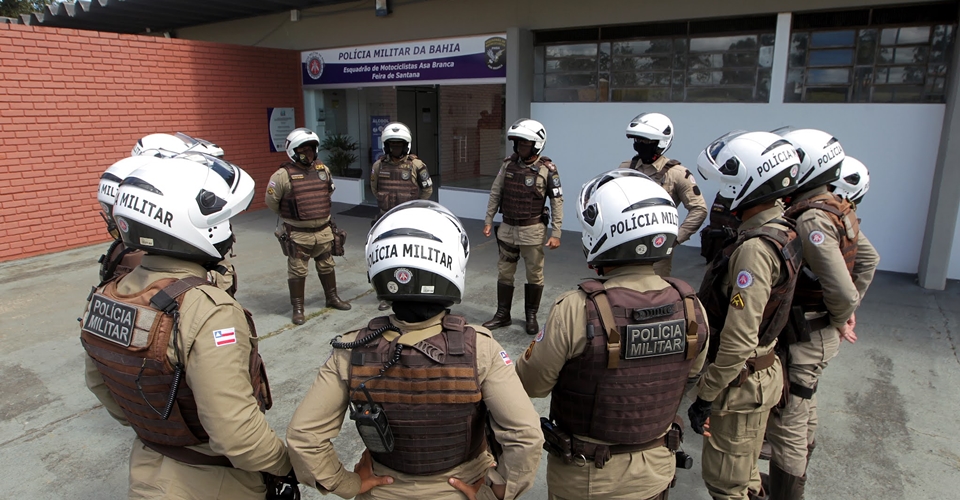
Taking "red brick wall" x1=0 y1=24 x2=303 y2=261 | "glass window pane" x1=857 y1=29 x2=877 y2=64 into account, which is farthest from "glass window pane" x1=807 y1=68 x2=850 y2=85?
"red brick wall" x1=0 y1=24 x2=303 y2=261

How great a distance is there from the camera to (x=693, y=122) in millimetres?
7836

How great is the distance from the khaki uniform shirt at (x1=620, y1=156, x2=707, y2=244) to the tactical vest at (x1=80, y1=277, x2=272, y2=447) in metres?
3.95

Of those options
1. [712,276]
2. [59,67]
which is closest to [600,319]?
[712,276]

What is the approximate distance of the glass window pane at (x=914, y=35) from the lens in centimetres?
652

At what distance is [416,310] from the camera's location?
1753mm

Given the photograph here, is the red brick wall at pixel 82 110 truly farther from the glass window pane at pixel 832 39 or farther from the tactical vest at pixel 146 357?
the glass window pane at pixel 832 39

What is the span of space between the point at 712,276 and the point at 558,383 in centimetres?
104

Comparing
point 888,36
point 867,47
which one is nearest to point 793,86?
point 867,47

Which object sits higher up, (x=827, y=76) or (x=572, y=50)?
(x=572, y=50)

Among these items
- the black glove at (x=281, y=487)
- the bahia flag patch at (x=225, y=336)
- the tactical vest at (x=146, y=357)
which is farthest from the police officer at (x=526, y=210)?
the tactical vest at (x=146, y=357)

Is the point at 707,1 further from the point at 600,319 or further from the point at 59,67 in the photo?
the point at 59,67

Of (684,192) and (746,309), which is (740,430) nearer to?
(746,309)

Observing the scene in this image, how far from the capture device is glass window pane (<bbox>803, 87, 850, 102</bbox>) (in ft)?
22.9

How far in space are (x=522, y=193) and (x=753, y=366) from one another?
292 cm
